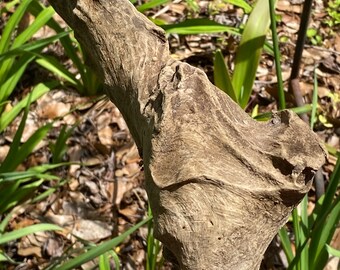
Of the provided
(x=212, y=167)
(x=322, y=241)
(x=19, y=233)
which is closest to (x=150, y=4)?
(x=19, y=233)

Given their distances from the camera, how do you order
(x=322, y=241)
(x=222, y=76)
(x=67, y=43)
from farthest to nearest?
(x=67, y=43), (x=222, y=76), (x=322, y=241)

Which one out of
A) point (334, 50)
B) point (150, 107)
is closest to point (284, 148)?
point (150, 107)

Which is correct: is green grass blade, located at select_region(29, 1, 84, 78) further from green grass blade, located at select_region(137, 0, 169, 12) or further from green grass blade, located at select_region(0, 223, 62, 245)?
green grass blade, located at select_region(0, 223, 62, 245)

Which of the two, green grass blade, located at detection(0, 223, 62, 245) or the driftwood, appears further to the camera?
green grass blade, located at detection(0, 223, 62, 245)

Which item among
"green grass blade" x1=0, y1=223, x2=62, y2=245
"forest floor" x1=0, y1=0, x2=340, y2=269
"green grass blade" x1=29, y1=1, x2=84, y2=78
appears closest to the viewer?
"green grass blade" x1=0, y1=223, x2=62, y2=245

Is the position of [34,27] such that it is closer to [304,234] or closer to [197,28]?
[197,28]

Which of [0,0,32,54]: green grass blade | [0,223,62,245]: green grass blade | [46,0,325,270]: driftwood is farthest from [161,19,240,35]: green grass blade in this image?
[46,0,325,270]: driftwood

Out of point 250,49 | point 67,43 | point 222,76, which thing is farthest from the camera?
point 67,43
